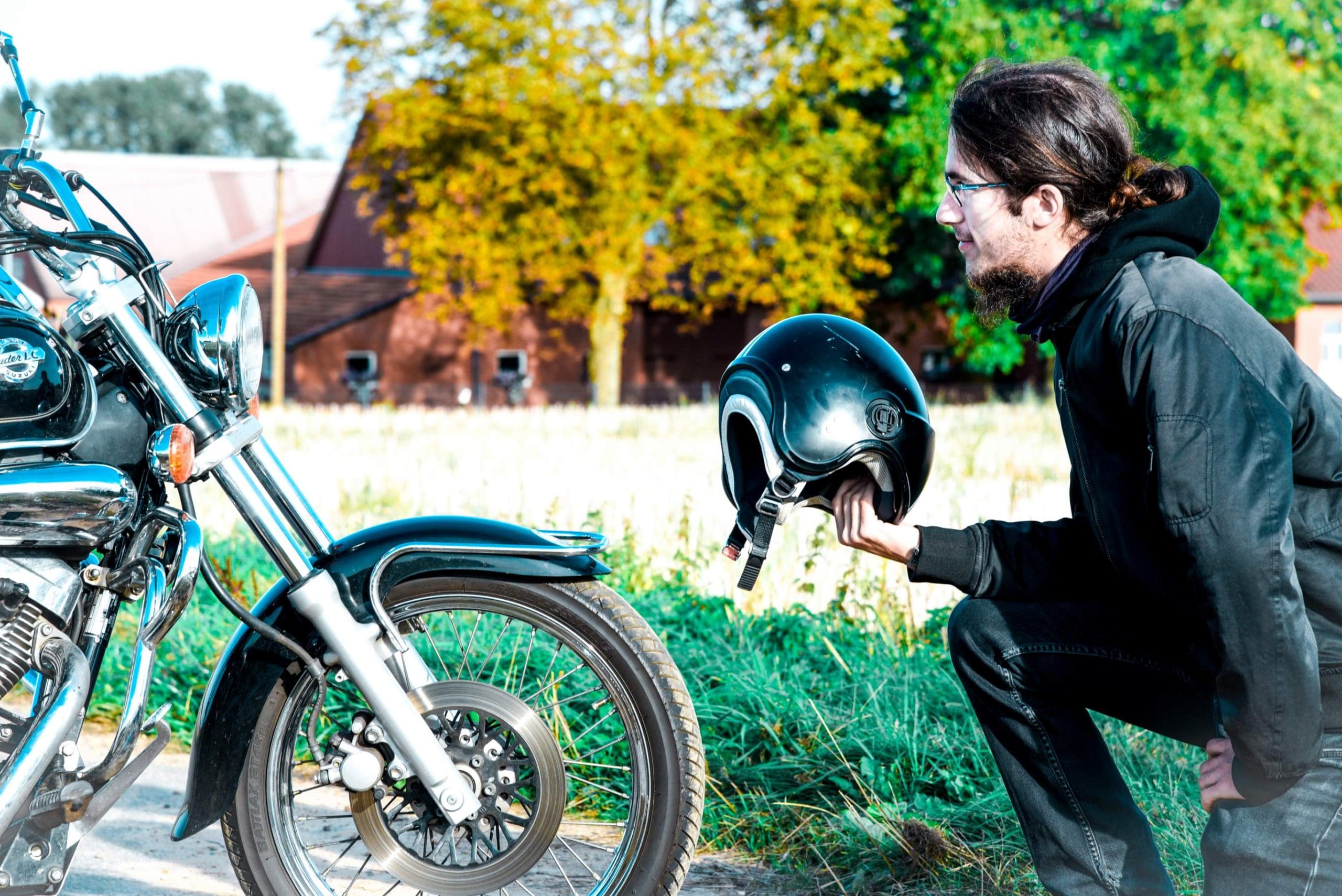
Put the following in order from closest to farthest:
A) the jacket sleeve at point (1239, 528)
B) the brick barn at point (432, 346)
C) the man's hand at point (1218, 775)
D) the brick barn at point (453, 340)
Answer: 1. the jacket sleeve at point (1239, 528)
2. the man's hand at point (1218, 775)
3. the brick barn at point (453, 340)
4. the brick barn at point (432, 346)

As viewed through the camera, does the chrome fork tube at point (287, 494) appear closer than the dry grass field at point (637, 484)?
Yes

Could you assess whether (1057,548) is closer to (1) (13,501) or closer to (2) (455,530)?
(2) (455,530)

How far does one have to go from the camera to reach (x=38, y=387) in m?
2.35

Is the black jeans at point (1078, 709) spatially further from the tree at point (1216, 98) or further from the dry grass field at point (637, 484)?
the tree at point (1216, 98)

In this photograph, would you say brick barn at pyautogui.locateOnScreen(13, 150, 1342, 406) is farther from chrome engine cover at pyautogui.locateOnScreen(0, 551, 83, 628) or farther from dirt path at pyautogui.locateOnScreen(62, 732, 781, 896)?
chrome engine cover at pyautogui.locateOnScreen(0, 551, 83, 628)

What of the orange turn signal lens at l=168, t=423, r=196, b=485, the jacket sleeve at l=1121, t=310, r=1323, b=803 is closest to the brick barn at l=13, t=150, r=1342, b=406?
the orange turn signal lens at l=168, t=423, r=196, b=485

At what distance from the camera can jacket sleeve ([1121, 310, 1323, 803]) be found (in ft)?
6.77

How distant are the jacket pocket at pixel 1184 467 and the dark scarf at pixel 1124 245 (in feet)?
1.07

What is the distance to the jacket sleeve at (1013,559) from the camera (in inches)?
105

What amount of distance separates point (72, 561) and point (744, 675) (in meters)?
2.06

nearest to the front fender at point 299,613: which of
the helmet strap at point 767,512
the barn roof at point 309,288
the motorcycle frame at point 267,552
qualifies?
the motorcycle frame at point 267,552

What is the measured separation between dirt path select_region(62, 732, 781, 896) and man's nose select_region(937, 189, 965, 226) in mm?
1591

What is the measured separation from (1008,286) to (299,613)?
1443 millimetres

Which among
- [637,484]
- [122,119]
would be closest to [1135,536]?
[637,484]
